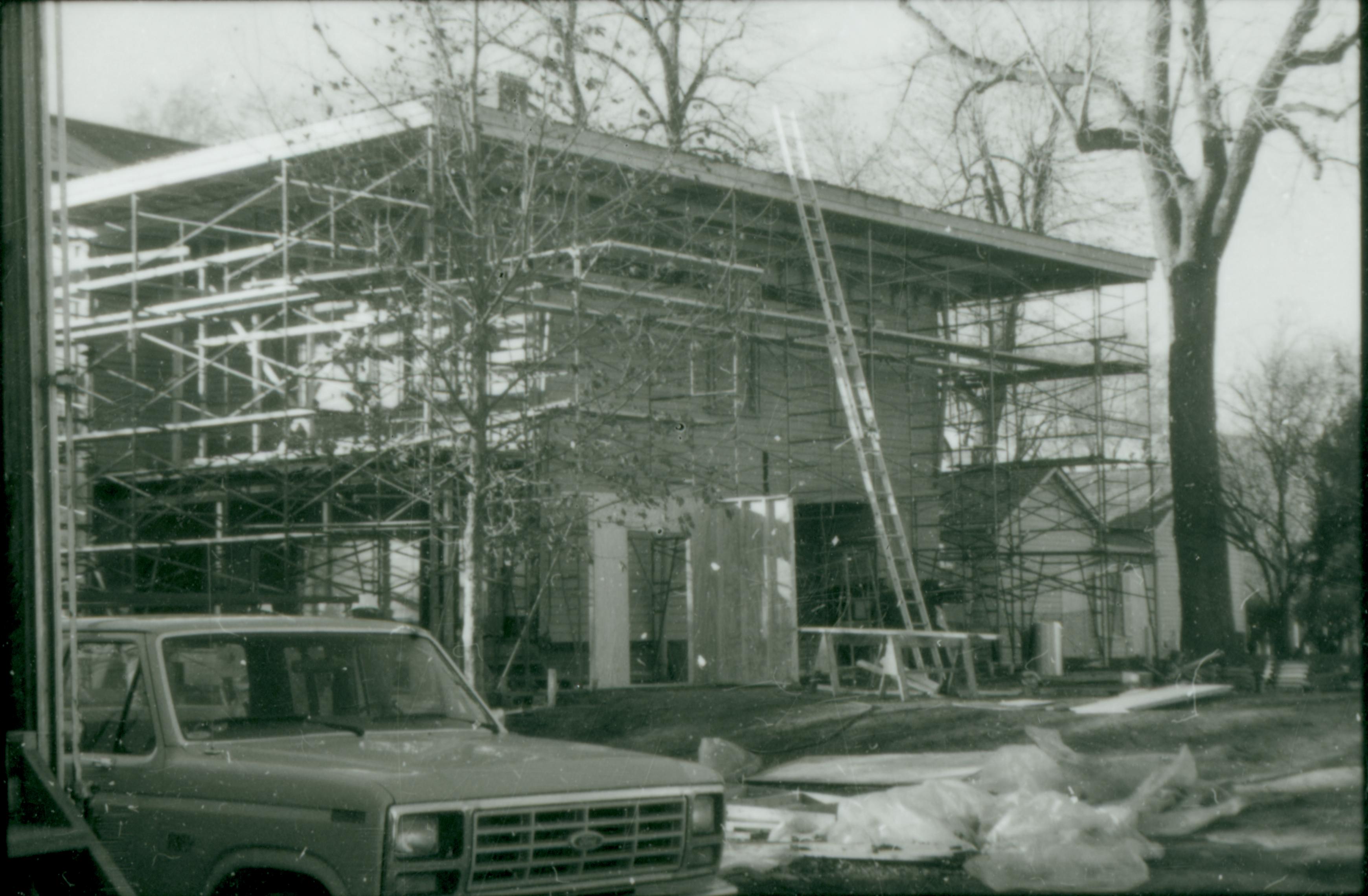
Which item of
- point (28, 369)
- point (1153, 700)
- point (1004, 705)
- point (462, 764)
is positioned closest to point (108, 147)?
point (1004, 705)

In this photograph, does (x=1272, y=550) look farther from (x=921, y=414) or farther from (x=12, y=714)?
(x=12, y=714)

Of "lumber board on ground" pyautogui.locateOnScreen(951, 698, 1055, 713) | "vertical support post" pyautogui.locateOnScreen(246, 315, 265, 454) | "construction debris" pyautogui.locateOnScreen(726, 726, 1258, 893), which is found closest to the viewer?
"construction debris" pyautogui.locateOnScreen(726, 726, 1258, 893)

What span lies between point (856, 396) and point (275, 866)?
54.9 feet

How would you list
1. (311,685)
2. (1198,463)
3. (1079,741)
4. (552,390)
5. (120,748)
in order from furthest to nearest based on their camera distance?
(1198,463) < (552,390) < (1079,741) < (311,685) < (120,748)

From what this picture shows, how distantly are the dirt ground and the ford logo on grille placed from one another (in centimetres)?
262

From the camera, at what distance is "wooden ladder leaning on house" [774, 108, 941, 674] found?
17.4 metres

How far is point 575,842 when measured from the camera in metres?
5.20

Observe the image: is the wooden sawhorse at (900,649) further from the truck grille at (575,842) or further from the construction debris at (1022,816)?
the truck grille at (575,842)

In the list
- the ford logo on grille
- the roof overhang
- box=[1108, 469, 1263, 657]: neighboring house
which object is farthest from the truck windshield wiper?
box=[1108, 469, 1263, 657]: neighboring house

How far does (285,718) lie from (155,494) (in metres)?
14.0

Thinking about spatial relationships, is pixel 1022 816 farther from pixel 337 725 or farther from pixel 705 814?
pixel 337 725

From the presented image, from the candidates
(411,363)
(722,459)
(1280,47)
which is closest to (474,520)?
(411,363)

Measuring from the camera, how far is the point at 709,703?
14367 millimetres

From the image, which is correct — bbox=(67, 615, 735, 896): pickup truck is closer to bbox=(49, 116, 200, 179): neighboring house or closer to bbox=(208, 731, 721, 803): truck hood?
bbox=(208, 731, 721, 803): truck hood
